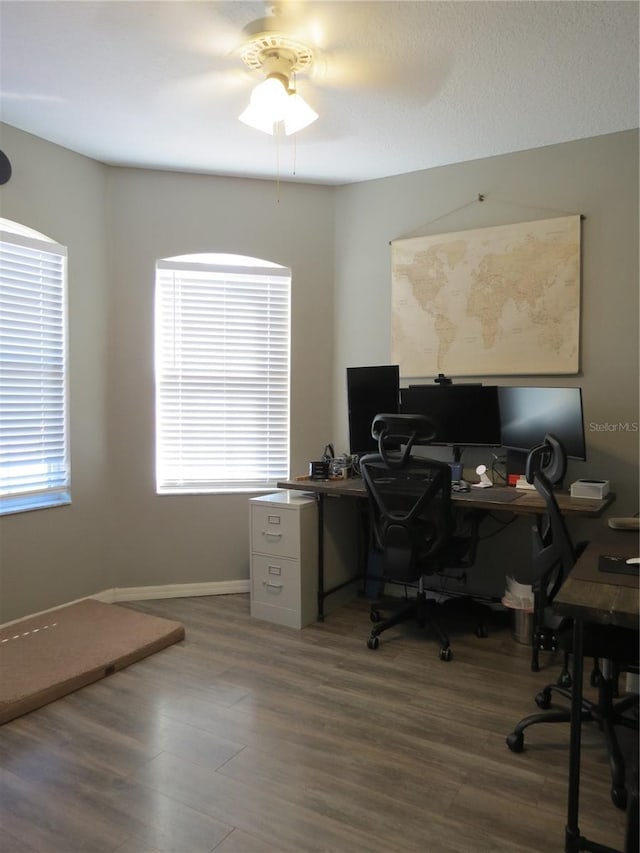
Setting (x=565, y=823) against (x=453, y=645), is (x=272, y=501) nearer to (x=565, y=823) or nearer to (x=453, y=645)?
(x=453, y=645)

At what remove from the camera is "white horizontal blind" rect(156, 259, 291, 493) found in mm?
3945

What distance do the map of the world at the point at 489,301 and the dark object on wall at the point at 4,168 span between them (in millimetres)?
2337

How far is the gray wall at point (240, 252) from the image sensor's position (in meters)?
3.25

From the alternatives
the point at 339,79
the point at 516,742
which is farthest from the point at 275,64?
the point at 516,742

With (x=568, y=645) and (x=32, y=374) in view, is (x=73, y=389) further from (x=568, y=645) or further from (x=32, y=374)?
(x=568, y=645)

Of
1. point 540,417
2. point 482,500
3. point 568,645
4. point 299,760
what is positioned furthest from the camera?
point 540,417

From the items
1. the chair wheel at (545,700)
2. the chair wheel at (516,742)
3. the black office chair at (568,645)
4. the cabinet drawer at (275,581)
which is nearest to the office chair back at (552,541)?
the black office chair at (568,645)

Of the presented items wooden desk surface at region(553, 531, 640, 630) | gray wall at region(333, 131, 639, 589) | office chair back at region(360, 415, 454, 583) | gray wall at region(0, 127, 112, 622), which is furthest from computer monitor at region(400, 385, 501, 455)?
gray wall at region(0, 127, 112, 622)

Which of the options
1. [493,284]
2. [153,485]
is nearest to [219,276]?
[153,485]

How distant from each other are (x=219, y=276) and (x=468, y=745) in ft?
10.3

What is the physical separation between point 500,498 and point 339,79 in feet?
7.10

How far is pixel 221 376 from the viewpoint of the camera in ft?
13.2

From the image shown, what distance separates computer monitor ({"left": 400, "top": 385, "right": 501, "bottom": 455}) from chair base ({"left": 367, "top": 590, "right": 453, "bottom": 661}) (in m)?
0.94

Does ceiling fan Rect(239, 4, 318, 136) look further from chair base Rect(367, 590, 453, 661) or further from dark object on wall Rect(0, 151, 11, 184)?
chair base Rect(367, 590, 453, 661)
